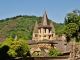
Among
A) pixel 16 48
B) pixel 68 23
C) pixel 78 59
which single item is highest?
pixel 68 23

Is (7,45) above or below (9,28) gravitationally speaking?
below

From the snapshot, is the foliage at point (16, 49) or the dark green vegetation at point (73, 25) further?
the dark green vegetation at point (73, 25)

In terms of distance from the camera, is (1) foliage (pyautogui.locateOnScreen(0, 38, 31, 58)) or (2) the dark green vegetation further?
(2) the dark green vegetation

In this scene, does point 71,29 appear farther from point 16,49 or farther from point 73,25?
point 16,49

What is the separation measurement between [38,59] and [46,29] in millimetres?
36072

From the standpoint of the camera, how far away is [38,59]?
2923 centimetres

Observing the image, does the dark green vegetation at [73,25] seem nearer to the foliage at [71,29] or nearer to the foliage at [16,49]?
the foliage at [71,29]

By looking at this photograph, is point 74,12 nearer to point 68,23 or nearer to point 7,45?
point 68,23

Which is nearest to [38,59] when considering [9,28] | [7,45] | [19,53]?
[19,53]

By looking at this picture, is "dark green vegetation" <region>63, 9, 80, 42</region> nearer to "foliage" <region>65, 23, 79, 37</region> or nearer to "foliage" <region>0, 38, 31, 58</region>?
"foliage" <region>65, 23, 79, 37</region>

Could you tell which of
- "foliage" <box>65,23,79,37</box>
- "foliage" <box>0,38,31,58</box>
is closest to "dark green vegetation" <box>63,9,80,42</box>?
"foliage" <box>65,23,79,37</box>

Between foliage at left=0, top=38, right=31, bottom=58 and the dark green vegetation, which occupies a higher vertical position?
the dark green vegetation

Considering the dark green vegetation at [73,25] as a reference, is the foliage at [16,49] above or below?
below

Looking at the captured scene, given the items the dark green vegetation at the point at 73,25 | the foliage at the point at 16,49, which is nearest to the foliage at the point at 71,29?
the dark green vegetation at the point at 73,25
